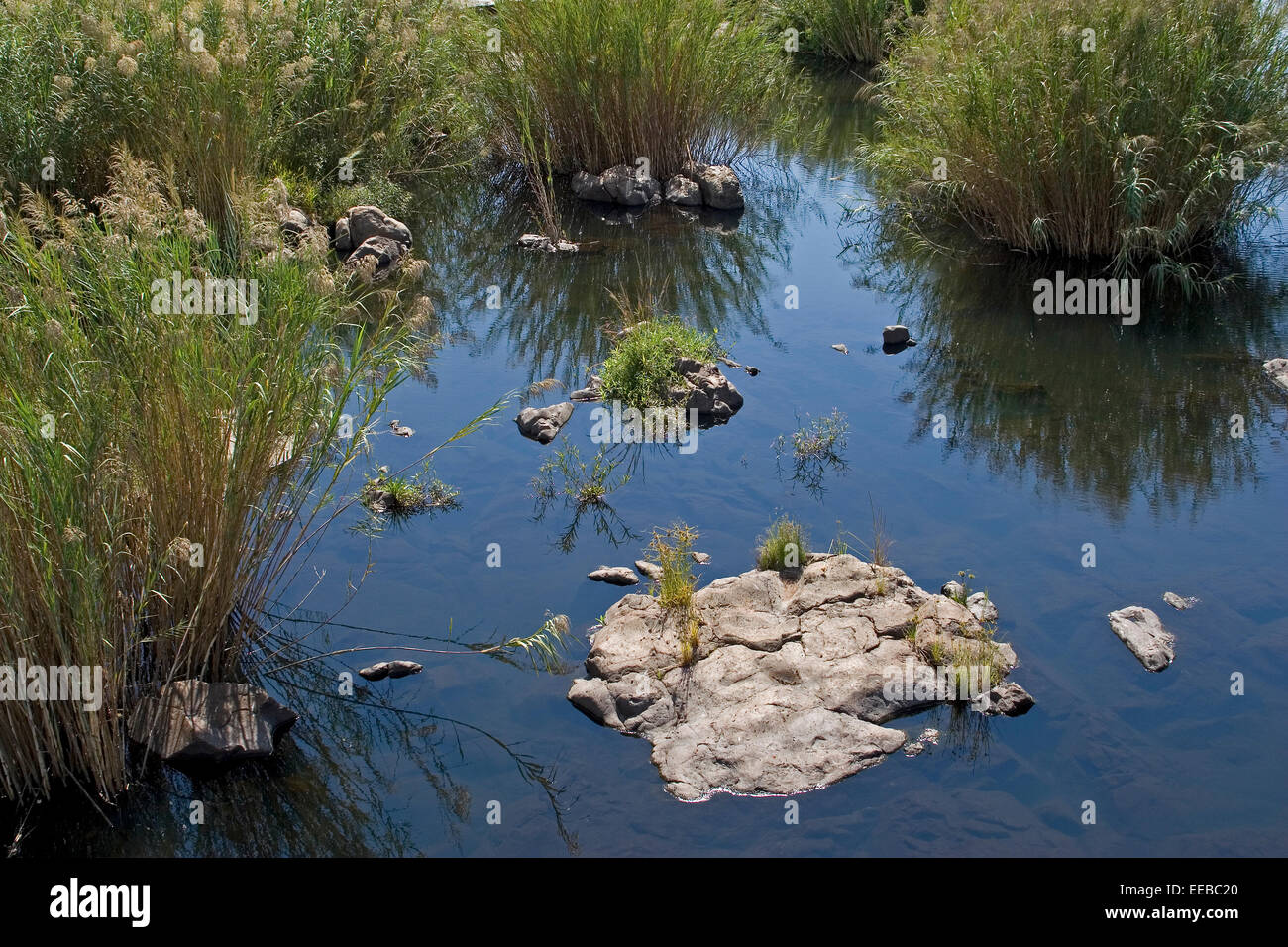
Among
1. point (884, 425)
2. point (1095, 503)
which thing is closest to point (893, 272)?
point (884, 425)

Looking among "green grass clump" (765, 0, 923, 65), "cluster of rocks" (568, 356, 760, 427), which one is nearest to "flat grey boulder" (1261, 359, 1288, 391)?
"cluster of rocks" (568, 356, 760, 427)

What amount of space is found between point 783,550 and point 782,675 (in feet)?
3.08

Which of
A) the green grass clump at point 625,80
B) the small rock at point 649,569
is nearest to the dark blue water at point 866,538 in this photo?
the small rock at point 649,569

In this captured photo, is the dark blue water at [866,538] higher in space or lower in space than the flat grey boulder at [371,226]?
lower

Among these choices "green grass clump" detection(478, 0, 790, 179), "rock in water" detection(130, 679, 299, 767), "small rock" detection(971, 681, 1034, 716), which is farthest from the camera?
"green grass clump" detection(478, 0, 790, 179)

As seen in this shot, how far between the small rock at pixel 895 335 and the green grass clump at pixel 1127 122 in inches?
61.4

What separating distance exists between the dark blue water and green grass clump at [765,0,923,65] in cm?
774

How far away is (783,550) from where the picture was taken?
20.4 feet

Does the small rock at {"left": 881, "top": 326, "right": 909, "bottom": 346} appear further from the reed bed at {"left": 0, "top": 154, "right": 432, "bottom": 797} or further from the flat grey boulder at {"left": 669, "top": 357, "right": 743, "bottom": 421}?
the reed bed at {"left": 0, "top": 154, "right": 432, "bottom": 797}

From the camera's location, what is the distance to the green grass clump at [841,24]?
1750 centimetres

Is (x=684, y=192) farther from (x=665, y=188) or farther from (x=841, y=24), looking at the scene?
(x=841, y=24)

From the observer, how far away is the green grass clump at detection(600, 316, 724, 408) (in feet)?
26.5

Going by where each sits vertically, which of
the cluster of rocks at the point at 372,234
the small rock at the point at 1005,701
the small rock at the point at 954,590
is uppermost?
the cluster of rocks at the point at 372,234

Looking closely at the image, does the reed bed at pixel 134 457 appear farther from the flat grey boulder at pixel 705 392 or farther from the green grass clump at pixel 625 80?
the green grass clump at pixel 625 80
